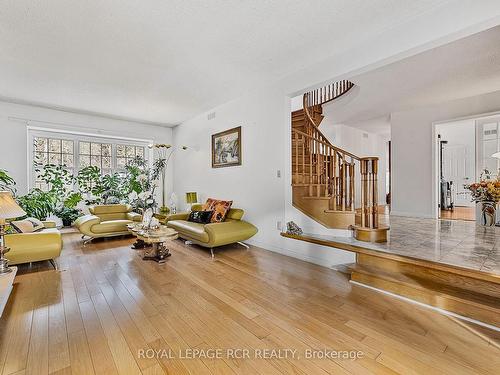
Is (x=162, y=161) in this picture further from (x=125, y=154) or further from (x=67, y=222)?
(x=67, y=222)

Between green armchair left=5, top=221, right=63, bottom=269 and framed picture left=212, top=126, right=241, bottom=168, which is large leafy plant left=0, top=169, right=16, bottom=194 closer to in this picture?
green armchair left=5, top=221, right=63, bottom=269

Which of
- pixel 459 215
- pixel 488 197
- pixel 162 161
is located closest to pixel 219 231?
pixel 162 161

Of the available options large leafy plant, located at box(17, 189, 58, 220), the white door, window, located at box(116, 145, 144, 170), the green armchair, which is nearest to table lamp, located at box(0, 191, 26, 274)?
the green armchair

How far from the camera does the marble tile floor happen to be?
8.02 feet

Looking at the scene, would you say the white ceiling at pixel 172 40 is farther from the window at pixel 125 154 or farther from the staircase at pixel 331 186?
the window at pixel 125 154

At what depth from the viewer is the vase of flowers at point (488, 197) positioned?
427 cm

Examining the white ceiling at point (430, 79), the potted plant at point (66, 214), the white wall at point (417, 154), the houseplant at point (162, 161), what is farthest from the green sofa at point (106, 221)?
the white wall at point (417, 154)

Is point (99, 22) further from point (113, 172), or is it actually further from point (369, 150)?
point (369, 150)

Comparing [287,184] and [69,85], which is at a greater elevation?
[69,85]

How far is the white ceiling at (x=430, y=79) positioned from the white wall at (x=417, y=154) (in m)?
0.28

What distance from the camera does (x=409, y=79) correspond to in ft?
13.5

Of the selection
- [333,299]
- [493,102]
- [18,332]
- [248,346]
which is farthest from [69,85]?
[493,102]

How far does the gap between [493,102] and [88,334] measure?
731cm

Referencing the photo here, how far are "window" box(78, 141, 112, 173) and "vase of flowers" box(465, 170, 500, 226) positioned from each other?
325 inches
